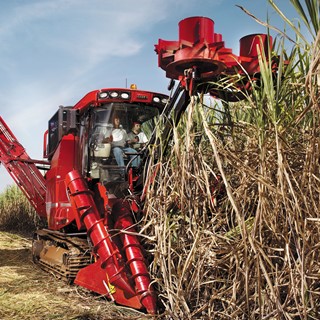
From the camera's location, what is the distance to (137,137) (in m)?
5.44

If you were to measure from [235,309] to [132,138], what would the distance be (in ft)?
8.77

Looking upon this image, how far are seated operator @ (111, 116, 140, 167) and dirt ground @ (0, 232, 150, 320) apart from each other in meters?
1.52

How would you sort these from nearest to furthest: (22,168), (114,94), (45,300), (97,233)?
(97,233)
(45,300)
(114,94)
(22,168)

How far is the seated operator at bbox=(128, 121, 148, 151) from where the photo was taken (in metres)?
5.38

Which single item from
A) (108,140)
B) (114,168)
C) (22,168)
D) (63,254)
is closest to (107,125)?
(108,140)

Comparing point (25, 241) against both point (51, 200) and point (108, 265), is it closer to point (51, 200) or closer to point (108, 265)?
→ point (51, 200)

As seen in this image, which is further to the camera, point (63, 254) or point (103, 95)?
point (63, 254)

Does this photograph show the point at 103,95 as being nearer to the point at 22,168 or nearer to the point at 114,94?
the point at 114,94

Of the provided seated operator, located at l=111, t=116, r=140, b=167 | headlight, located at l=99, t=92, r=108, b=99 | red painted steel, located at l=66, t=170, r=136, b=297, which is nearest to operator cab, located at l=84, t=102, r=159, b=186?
seated operator, located at l=111, t=116, r=140, b=167

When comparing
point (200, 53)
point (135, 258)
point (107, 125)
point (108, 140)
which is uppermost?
point (200, 53)

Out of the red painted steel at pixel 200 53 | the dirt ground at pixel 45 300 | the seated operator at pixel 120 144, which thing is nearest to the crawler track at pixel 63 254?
the dirt ground at pixel 45 300

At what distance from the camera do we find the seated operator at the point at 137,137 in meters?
5.38

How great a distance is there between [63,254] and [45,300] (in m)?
0.88

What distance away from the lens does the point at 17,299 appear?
15.6ft
